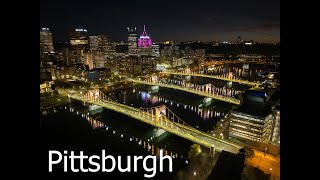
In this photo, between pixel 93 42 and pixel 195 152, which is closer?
pixel 195 152

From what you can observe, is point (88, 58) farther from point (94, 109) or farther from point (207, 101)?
point (207, 101)

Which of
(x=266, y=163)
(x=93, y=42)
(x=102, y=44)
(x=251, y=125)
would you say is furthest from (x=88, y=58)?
(x=266, y=163)

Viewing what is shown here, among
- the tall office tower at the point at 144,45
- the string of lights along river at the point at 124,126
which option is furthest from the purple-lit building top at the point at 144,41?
the string of lights along river at the point at 124,126

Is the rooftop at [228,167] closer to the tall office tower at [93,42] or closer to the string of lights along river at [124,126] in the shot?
the string of lights along river at [124,126]

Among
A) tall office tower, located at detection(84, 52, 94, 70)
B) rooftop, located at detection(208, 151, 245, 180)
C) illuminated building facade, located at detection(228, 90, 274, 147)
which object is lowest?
rooftop, located at detection(208, 151, 245, 180)

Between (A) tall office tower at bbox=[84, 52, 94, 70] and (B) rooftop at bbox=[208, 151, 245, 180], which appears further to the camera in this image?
(A) tall office tower at bbox=[84, 52, 94, 70]

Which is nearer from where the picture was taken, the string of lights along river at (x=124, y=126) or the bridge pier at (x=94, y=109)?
the string of lights along river at (x=124, y=126)

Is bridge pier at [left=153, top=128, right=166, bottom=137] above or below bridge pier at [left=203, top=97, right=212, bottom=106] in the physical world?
below

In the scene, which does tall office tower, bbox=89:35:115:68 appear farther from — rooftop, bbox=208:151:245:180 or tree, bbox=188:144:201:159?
rooftop, bbox=208:151:245:180

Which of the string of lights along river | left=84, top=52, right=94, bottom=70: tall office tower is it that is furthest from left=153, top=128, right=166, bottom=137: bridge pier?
left=84, top=52, right=94, bottom=70: tall office tower

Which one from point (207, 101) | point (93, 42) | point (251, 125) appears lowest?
point (251, 125)

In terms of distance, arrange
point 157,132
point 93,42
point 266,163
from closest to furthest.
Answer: point 266,163 < point 157,132 < point 93,42
